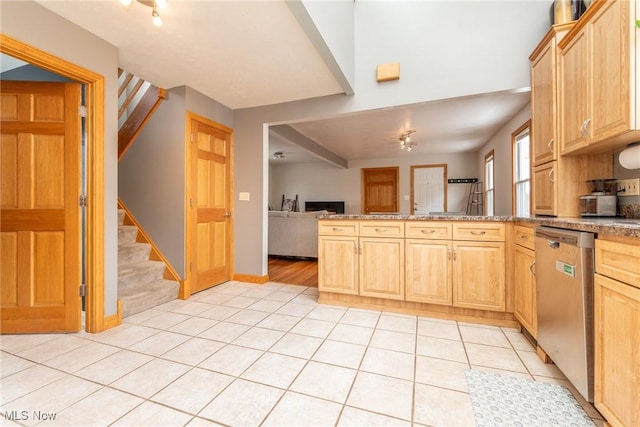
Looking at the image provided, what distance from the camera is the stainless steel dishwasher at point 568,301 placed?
129 centimetres

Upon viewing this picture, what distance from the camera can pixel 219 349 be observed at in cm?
191

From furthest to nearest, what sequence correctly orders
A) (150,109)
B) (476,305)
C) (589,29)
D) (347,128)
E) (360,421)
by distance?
1. (347,128)
2. (150,109)
3. (476,305)
4. (589,29)
5. (360,421)

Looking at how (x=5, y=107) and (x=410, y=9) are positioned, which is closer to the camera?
(x=5, y=107)

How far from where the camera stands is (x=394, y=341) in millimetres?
2045

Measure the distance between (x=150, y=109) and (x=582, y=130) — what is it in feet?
13.5

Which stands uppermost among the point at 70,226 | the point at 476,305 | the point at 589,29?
the point at 589,29

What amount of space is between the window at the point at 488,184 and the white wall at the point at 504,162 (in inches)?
14.2

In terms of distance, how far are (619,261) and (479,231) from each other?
1.25m

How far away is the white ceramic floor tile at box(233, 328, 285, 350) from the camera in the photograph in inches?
77.7

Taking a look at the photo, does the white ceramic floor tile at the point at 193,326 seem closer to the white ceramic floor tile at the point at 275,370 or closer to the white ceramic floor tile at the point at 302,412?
the white ceramic floor tile at the point at 275,370

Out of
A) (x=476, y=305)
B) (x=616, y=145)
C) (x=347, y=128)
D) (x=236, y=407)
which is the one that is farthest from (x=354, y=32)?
(x=236, y=407)

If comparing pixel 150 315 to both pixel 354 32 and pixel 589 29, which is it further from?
pixel 589 29

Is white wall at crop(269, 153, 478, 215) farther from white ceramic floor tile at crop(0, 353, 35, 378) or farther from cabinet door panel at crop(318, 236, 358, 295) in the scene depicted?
white ceramic floor tile at crop(0, 353, 35, 378)

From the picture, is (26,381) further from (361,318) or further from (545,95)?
(545,95)
